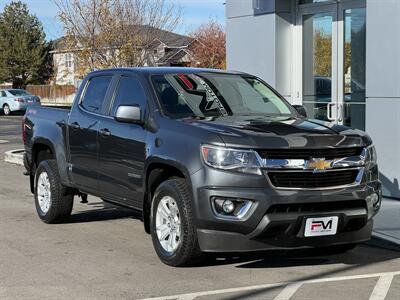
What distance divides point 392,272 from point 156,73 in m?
3.09

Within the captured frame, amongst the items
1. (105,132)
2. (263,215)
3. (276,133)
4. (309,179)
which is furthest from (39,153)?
(309,179)

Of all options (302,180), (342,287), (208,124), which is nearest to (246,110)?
(208,124)

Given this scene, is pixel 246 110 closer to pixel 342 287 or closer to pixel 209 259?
pixel 209 259

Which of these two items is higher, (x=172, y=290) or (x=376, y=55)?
(x=376, y=55)

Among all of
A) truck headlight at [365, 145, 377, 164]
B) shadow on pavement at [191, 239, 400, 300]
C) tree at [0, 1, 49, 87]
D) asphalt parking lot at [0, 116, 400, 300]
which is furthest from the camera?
tree at [0, 1, 49, 87]

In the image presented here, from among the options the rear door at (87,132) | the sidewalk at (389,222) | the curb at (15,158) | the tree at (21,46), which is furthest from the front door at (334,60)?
the tree at (21,46)

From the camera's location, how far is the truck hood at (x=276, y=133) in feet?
18.2

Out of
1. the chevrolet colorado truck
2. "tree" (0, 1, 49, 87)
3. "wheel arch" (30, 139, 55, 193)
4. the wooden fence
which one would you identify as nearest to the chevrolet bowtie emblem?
the chevrolet colorado truck

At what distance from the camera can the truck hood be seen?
18.2 ft

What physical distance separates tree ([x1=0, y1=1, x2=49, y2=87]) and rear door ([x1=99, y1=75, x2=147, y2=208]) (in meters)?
50.8

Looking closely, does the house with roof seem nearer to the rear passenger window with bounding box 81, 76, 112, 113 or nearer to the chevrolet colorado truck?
the rear passenger window with bounding box 81, 76, 112, 113

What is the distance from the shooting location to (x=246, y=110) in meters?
6.82

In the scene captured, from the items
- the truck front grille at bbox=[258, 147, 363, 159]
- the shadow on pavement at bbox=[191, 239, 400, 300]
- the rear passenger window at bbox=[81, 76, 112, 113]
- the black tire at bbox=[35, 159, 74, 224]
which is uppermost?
the rear passenger window at bbox=[81, 76, 112, 113]

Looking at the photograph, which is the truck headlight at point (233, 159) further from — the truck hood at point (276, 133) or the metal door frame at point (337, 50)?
the metal door frame at point (337, 50)
